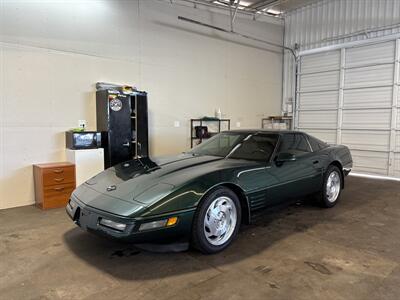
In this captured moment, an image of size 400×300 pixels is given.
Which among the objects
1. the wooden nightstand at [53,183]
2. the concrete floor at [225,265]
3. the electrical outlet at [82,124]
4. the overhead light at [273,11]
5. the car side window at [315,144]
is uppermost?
the overhead light at [273,11]

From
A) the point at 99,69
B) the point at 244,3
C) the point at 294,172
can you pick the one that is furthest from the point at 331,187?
the point at 244,3

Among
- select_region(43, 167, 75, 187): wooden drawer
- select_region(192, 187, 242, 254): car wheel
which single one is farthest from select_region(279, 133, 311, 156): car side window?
select_region(43, 167, 75, 187): wooden drawer

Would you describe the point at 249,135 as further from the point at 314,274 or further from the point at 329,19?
the point at 329,19

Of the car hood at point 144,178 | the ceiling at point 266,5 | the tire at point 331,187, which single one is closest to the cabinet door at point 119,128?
the car hood at point 144,178

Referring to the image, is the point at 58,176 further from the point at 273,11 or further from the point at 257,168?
the point at 273,11

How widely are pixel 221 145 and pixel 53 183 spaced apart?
2479 millimetres

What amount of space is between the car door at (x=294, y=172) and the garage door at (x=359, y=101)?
170 inches

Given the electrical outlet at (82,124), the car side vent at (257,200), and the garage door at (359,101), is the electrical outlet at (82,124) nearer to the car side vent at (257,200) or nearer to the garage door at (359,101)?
the car side vent at (257,200)

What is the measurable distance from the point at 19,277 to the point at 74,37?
3963 millimetres

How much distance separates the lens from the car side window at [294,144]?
351 cm

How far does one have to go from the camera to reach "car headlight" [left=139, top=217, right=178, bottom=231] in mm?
2220

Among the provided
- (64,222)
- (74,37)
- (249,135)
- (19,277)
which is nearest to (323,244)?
(249,135)

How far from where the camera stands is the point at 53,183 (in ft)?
14.0

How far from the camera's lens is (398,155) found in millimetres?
6930
